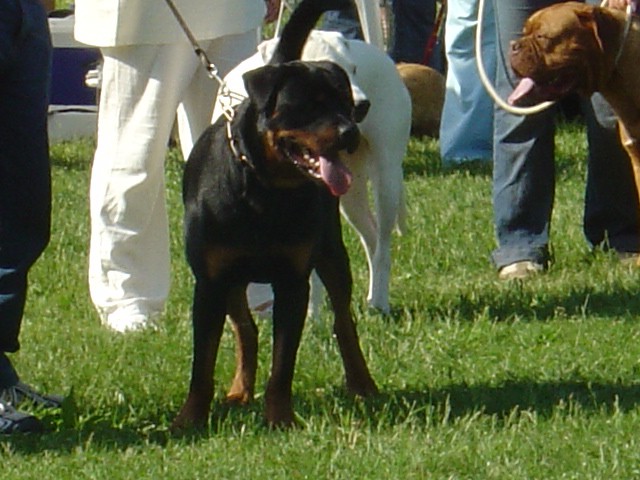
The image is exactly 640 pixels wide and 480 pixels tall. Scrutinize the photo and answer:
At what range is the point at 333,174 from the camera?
4.40 m

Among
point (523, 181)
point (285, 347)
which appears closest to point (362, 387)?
point (285, 347)

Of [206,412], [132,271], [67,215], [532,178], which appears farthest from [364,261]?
[206,412]

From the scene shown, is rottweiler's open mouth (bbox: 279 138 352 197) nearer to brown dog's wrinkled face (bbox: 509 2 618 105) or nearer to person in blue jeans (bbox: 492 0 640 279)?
brown dog's wrinkled face (bbox: 509 2 618 105)

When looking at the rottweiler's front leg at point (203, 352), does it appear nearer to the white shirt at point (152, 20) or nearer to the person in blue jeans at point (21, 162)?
the person in blue jeans at point (21, 162)

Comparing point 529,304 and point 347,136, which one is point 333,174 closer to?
point 347,136

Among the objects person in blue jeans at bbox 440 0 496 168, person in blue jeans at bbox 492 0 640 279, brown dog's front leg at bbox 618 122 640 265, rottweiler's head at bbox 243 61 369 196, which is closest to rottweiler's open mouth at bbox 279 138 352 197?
rottweiler's head at bbox 243 61 369 196

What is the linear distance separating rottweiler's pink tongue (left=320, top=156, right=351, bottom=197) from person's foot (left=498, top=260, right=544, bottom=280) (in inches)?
113

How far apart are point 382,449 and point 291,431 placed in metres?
0.38

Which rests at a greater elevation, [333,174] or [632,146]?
[333,174]

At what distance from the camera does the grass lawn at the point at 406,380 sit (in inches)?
174

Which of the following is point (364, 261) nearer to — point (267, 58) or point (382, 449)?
point (267, 58)

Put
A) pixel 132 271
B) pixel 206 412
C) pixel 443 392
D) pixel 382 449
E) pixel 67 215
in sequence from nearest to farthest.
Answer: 1. pixel 382 449
2. pixel 206 412
3. pixel 443 392
4. pixel 132 271
5. pixel 67 215

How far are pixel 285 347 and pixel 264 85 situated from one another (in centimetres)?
85

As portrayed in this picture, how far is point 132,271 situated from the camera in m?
6.51
